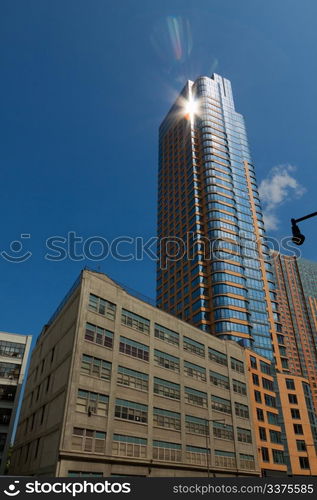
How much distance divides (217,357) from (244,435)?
1125cm

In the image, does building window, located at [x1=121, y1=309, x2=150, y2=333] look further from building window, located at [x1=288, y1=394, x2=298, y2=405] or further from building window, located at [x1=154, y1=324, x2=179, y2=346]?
building window, located at [x1=288, y1=394, x2=298, y2=405]

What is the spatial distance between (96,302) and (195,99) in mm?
101478

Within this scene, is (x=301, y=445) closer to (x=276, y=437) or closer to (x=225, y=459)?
(x=276, y=437)

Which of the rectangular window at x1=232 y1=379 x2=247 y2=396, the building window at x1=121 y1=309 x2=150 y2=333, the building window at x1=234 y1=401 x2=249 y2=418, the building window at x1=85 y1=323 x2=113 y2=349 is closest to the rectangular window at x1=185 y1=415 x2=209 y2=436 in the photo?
the building window at x1=234 y1=401 x2=249 y2=418

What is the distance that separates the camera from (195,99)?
125 meters

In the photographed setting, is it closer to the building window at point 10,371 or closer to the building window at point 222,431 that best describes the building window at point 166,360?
the building window at point 222,431

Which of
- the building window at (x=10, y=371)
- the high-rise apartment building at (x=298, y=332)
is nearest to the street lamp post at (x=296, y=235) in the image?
the building window at (x=10, y=371)

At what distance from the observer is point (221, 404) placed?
5228 centimetres

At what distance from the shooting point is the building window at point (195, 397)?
4812 cm

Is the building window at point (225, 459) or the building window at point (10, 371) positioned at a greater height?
the building window at point (10, 371)

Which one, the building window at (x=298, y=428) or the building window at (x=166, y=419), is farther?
the building window at (x=298, y=428)

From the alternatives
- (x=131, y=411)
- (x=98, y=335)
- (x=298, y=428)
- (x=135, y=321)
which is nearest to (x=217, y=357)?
(x=135, y=321)

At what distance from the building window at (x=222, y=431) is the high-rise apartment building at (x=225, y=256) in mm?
10274

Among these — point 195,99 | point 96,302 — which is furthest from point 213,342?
point 195,99
